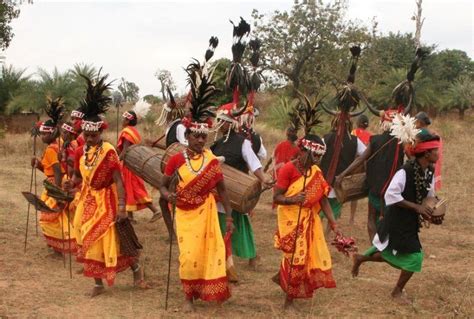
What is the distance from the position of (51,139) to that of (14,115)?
1943cm

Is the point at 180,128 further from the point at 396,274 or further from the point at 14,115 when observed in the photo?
the point at 14,115

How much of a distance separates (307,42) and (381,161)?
24381 mm

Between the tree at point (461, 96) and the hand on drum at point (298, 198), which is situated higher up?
the tree at point (461, 96)

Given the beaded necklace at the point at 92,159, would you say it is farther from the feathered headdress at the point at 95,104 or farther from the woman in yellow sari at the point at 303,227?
the woman in yellow sari at the point at 303,227

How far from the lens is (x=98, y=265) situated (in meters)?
5.71

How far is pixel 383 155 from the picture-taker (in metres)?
7.32

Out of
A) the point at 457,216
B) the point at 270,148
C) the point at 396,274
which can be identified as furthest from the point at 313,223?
the point at 270,148

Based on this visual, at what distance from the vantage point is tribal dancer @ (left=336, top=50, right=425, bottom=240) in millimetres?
7230

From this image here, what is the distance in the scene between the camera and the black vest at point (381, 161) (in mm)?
7238

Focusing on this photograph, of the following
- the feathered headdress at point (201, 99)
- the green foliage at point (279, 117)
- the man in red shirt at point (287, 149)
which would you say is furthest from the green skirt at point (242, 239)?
the green foliage at point (279, 117)

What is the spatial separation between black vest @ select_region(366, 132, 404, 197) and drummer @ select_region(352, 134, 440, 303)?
1660 millimetres

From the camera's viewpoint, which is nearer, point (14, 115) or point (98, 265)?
point (98, 265)

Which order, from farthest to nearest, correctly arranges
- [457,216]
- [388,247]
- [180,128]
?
1. [457,216]
2. [180,128]
3. [388,247]

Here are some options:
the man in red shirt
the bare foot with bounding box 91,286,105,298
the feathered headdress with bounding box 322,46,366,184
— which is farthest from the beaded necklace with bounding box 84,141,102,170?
the man in red shirt
